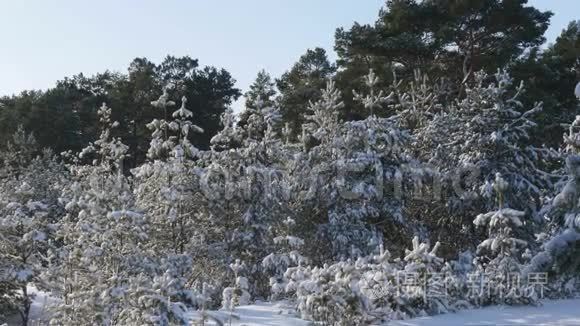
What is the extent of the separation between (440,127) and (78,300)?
7.35 meters

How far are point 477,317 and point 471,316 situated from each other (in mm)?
90

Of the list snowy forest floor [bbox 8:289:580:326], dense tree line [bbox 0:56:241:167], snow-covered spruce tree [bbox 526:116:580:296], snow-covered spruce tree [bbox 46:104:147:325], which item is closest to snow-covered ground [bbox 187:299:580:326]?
snowy forest floor [bbox 8:289:580:326]

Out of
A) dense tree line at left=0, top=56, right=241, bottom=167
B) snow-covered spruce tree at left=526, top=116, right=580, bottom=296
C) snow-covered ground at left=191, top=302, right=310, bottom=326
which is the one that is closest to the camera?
snow-covered spruce tree at left=526, top=116, right=580, bottom=296

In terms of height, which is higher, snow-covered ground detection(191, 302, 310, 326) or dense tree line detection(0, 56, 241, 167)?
dense tree line detection(0, 56, 241, 167)

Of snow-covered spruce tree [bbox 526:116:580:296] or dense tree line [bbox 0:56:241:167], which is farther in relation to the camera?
dense tree line [bbox 0:56:241:167]

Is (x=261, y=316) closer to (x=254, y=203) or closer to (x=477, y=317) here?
(x=477, y=317)

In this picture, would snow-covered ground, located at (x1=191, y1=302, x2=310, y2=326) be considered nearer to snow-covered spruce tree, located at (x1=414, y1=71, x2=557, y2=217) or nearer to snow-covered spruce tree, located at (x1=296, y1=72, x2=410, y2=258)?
snow-covered spruce tree, located at (x1=296, y1=72, x2=410, y2=258)

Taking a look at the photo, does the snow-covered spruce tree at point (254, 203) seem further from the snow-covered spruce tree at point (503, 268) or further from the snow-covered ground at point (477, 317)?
the snow-covered spruce tree at point (503, 268)

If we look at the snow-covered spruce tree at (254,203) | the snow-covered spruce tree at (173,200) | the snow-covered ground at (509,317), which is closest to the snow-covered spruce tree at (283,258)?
the snow-covered spruce tree at (254,203)

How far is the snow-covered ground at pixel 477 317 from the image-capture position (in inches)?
274

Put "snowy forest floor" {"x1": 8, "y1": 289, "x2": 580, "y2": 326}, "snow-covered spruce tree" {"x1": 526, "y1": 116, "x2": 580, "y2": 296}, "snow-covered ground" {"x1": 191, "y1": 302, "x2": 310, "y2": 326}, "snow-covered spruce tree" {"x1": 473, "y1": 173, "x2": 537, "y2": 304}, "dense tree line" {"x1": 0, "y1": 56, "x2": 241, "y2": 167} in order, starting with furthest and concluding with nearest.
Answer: "dense tree line" {"x1": 0, "y1": 56, "x2": 241, "y2": 167}
"snow-covered spruce tree" {"x1": 473, "y1": 173, "x2": 537, "y2": 304}
"snowy forest floor" {"x1": 8, "y1": 289, "x2": 580, "y2": 326}
"snow-covered ground" {"x1": 191, "y1": 302, "x2": 310, "y2": 326}
"snow-covered spruce tree" {"x1": 526, "y1": 116, "x2": 580, "y2": 296}

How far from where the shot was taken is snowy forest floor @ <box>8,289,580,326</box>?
6961 mm

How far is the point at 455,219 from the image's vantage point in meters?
11.1

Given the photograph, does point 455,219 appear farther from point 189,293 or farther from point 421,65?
point 421,65
